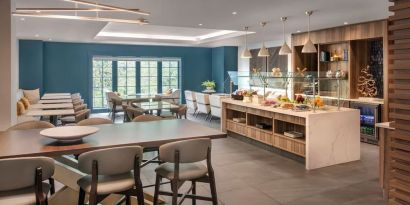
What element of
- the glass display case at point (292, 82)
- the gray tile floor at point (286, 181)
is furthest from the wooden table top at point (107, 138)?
the glass display case at point (292, 82)

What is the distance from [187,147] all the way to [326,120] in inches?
117

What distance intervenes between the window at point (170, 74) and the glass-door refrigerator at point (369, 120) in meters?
7.77

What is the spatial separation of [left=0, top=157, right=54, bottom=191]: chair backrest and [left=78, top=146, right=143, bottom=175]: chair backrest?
0.24 metres

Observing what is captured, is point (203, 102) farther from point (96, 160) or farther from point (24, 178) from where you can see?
point (24, 178)

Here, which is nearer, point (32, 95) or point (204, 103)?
point (204, 103)

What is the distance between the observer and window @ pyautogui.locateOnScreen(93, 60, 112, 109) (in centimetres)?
1206

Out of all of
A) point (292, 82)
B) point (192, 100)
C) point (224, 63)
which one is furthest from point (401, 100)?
point (224, 63)

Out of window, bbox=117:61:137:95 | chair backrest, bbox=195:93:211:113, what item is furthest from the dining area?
window, bbox=117:61:137:95

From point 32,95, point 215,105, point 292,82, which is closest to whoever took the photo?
point 292,82

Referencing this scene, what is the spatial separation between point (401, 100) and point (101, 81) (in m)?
10.9

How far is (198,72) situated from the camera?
13.6m

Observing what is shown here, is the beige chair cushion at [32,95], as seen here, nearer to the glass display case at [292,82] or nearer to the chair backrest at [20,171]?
the glass display case at [292,82]

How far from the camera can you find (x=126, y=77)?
12492 millimetres

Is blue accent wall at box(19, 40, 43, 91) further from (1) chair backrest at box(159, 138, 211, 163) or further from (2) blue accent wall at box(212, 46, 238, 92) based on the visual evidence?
(1) chair backrest at box(159, 138, 211, 163)
